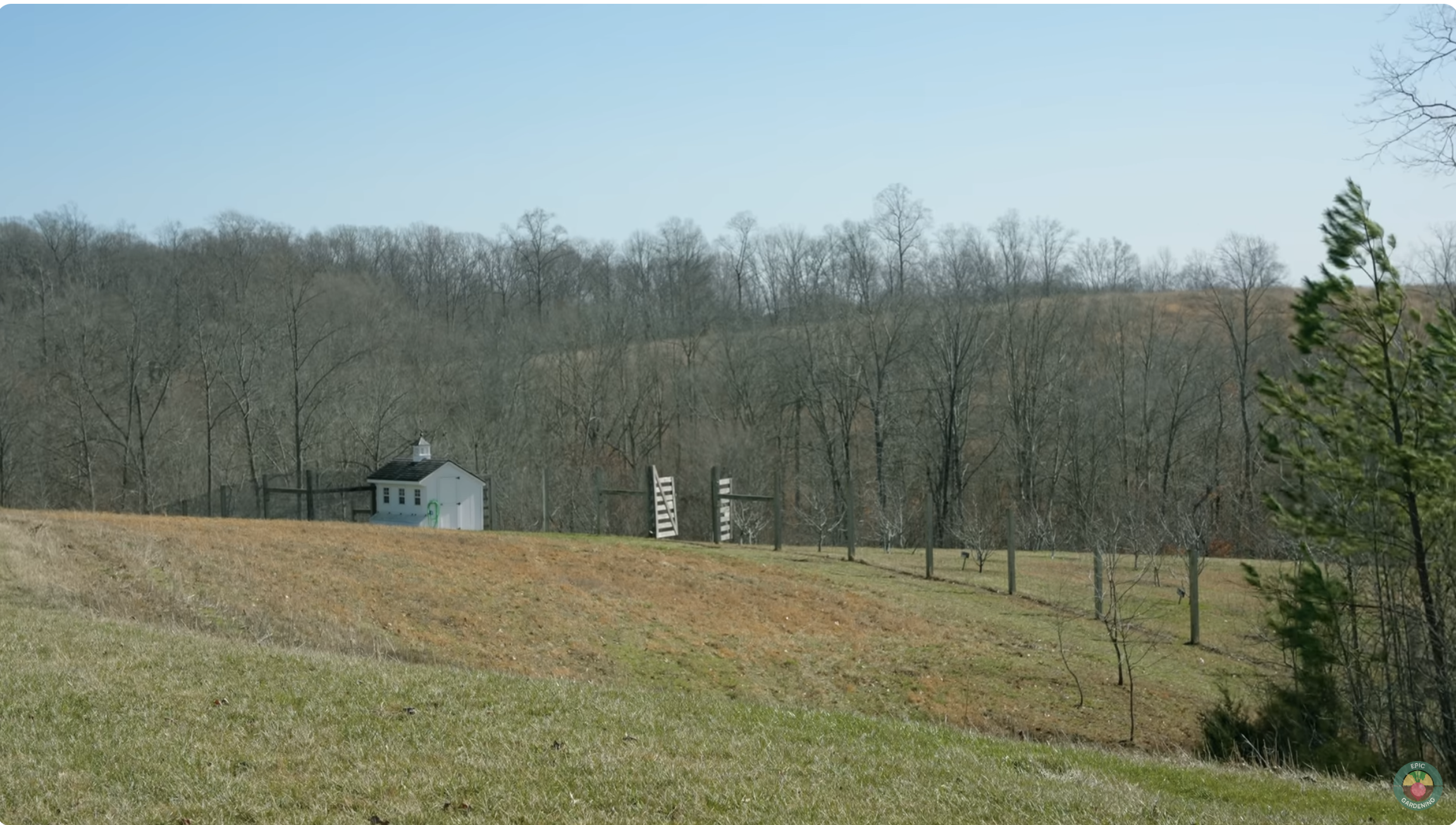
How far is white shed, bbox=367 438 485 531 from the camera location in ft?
112

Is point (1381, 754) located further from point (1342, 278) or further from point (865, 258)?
point (865, 258)

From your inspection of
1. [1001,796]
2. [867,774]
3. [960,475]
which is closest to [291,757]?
[867,774]

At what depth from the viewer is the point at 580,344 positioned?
6150 cm

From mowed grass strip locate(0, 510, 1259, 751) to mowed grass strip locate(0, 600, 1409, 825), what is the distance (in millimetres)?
4183

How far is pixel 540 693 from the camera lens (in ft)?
29.9

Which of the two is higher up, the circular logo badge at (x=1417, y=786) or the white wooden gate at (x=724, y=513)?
the white wooden gate at (x=724, y=513)

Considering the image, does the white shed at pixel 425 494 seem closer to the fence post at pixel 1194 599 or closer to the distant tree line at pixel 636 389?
the distant tree line at pixel 636 389

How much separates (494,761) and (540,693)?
80.7 inches

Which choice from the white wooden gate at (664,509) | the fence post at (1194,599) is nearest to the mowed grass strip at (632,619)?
the fence post at (1194,599)

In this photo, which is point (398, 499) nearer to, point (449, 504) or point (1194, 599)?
point (449, 504)

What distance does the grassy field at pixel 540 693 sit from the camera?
659 centimetres

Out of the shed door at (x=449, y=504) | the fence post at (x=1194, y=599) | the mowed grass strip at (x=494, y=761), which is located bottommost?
the fence post at (x=1194, y=599)

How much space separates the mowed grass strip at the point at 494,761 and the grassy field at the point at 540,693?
0.03 meters

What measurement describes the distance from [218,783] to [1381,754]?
1029 cm
